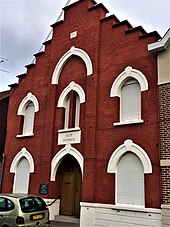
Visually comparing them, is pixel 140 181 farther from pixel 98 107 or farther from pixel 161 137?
pixel 98 107

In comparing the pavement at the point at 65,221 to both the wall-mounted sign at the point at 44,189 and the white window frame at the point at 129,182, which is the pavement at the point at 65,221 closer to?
the wall-mounted sign at the point at 44,189

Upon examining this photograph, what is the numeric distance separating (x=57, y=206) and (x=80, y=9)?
10703 millimetres

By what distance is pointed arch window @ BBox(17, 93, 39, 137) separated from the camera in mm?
16531

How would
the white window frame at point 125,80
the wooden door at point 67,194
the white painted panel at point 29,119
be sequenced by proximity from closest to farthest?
the white window frame at point 125,80 → the wooden door at point 67,194 → the white painted panel at point 29,119

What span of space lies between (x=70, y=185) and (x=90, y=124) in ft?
11.1

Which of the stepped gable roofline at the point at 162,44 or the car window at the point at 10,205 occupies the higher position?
the stepped gable roofline at the point at 162,44

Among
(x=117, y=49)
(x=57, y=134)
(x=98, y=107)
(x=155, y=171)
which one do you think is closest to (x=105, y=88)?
(x=98, y=107)

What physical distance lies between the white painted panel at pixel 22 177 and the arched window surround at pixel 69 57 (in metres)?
5.00

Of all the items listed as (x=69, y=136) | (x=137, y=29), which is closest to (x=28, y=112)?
(x=69, y=136)

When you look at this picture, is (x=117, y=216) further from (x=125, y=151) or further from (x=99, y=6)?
(x=99, y=6)

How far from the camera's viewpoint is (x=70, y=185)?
14.2m

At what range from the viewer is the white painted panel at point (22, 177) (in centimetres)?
1559

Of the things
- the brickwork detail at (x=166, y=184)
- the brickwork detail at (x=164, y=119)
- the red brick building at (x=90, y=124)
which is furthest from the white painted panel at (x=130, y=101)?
the brickwork detail at (x=166, y=184)

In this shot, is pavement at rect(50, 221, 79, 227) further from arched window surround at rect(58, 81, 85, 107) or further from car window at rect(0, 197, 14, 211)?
arched window surround at rect(58, 81, 85, 107)
